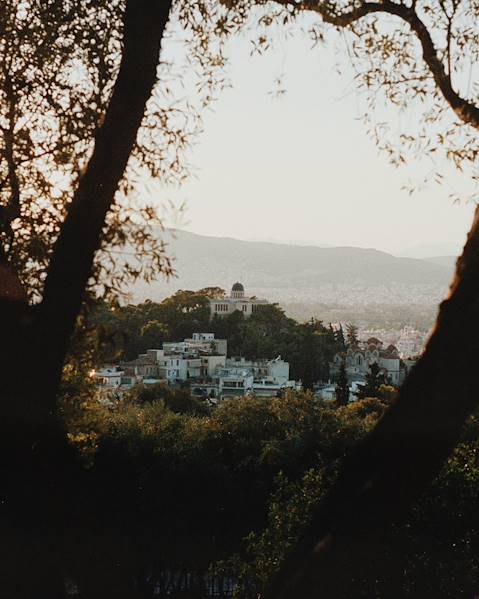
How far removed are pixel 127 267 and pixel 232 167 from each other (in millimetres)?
2182

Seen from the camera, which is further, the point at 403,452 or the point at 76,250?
the point at 76,250

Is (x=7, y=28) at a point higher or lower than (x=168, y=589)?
higher

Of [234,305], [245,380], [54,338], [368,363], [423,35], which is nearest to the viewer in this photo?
[54,338]

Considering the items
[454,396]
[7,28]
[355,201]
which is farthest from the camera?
[355,201]

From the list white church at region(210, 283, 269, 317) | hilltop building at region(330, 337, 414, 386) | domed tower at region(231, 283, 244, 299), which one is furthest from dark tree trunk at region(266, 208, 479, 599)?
domed tower at region(231, 283, 244, 299)

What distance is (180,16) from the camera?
4.36m

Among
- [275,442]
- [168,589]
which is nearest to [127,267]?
[168,589]

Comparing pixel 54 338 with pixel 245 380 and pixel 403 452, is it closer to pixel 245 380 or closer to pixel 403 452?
pixel 403 452

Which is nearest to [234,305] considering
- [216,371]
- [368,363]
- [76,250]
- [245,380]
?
[368,363]

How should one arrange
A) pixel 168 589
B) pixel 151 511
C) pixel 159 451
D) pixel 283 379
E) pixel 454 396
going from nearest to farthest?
pixel 454 396 < pixel 168 589 < pixel 151 511 < pixel 159 451 < pixel 283 379

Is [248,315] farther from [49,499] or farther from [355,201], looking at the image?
[49,499]

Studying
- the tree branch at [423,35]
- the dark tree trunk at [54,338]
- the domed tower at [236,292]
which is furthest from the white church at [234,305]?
the dark tree trunk at [54,338]

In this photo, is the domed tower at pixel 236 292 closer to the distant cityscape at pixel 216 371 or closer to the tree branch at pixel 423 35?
the distant cityscape at pixel 216 371

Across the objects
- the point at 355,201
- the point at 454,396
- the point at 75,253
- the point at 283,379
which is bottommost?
the point at 283,379
